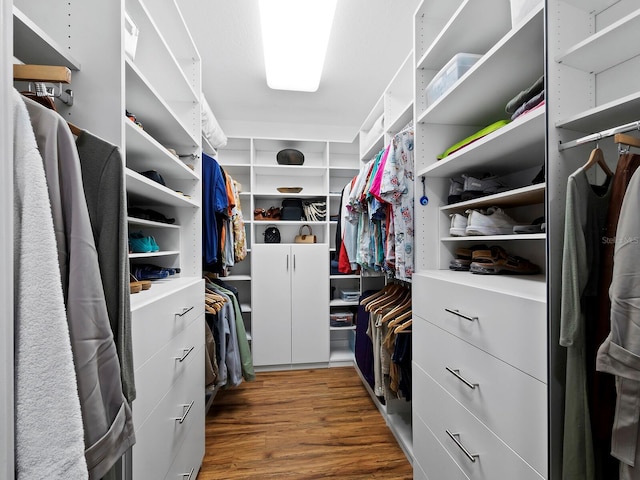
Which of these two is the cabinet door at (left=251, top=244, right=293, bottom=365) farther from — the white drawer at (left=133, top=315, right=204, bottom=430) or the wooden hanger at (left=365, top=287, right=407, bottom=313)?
the white drawer at (left=133, top=315, right=204, bottom=430)

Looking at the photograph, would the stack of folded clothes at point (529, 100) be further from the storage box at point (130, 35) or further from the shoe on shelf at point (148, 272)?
the shoe on shelf at point (148, 272)

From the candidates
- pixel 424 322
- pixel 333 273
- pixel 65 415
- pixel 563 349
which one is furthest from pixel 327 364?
Answer: pixel 65 415

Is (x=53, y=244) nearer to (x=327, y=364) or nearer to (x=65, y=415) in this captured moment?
(x=65, y=415)

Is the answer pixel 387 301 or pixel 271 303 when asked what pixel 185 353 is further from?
pixel 271 303

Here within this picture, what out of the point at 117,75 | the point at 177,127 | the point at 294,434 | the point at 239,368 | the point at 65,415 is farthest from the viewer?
the point at 239,368

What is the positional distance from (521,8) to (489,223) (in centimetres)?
72

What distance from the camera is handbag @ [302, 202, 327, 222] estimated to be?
9.59ft

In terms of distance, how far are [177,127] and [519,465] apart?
1.85 meters

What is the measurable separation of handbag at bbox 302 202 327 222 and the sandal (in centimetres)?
183

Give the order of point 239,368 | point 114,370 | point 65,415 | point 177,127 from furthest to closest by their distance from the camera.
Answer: point 239,368 < point 177,127 < point 114,370 < point 65,415

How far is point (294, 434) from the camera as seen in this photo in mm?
1805

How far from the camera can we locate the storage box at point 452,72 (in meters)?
1.17

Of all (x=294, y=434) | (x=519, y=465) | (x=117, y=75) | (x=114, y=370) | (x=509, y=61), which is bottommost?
(x=294, y=434)

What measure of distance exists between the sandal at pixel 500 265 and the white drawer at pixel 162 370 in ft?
4.27
